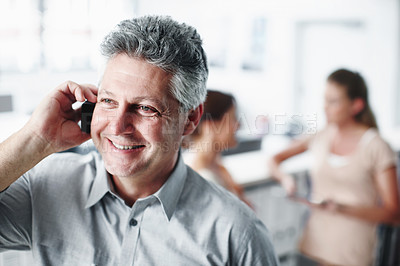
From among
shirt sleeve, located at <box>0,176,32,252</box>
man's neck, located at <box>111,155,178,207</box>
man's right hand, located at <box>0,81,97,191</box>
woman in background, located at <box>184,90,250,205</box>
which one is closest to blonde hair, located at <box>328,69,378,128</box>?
woman in background, located at <box>184,90,250,205</box>

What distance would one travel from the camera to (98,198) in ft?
3.29

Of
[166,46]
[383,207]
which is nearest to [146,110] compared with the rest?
[166,46]

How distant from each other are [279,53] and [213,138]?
2843mm

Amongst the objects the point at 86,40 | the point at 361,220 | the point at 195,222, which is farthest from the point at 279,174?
the point at 195,222

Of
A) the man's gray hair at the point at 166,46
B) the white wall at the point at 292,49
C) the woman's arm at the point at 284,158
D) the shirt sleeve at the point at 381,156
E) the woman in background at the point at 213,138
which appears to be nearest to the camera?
the man's gray hair at the point at 166,46

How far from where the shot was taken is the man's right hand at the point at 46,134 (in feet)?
3.07

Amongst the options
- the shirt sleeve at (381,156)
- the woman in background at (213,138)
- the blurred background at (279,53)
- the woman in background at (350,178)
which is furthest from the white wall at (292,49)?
the woman in background at (213,138)

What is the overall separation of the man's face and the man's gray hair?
2 centimetres

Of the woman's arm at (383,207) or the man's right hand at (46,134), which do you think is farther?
the woman's arm at (383,207)

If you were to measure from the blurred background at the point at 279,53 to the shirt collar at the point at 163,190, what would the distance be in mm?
1128

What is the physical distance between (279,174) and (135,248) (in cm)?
156

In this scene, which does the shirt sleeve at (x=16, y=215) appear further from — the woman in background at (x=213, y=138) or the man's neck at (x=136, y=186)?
the woman in background at (x=213, y=138)

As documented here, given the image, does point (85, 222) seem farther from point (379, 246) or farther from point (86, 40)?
point (379, 246)

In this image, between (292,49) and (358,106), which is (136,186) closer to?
(358,106)
